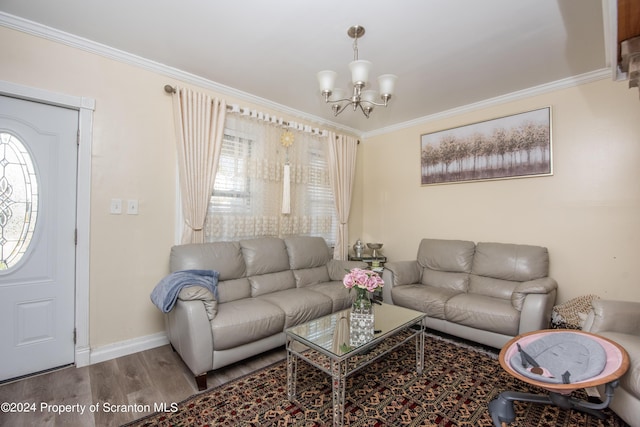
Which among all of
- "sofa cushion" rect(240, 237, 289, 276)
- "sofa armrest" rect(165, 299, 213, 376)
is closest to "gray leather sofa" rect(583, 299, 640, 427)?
"sofa armrest" rect(165, 299, 213, 376)

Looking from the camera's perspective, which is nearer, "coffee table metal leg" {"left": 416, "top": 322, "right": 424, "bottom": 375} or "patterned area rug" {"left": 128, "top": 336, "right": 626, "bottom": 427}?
"patterned area rug" {"left": 128, "top": 336, "right": 626, "bottom": 427}

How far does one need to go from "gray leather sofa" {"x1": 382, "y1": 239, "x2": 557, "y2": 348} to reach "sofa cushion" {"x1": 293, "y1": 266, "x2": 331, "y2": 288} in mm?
719

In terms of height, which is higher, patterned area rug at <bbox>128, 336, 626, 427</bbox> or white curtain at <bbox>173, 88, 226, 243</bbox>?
white curtain at <bbox>173, 88, 226, 243</bbox>

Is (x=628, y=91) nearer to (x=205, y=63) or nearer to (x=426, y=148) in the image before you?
(x=426, y=148)

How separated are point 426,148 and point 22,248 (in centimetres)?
429

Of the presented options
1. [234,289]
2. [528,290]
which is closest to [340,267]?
[234,289]

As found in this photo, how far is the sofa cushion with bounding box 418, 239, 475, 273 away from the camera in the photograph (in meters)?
3.30

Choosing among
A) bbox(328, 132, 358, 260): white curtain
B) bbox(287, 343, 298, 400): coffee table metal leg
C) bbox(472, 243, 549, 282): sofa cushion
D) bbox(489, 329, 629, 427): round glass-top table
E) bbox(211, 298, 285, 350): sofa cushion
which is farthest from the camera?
bbox(328, 132, 358, 260): white curtain

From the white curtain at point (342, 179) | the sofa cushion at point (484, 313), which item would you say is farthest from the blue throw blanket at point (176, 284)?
the sofa cushion at point (484, 313)

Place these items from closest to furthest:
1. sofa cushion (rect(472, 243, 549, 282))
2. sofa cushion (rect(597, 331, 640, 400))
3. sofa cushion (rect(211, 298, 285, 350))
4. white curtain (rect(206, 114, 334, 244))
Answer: sofa cushion (rect(597, 331, 640, 400)) → sofa cushion (rect(211, 298, 285, 350)) → sofa cushion (rect(472, 243, 549, 282)) → white curtain (rect(206, 114, 334, 244))

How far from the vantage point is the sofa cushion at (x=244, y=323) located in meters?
2.12

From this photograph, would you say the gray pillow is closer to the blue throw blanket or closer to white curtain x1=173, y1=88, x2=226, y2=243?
the blue throw blanket

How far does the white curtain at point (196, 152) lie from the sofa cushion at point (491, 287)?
2.93 meters

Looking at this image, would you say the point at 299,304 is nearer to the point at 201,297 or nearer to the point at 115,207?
the point at 201,297
